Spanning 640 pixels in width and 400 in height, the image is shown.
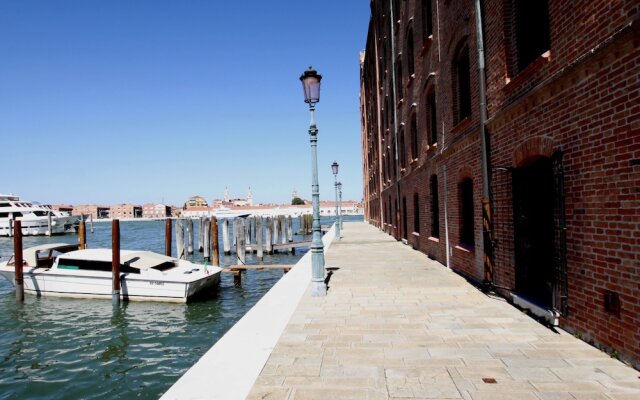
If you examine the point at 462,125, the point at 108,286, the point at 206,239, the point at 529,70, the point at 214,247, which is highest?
the point at 529,70

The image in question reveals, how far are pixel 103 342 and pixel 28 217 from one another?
6468 cm

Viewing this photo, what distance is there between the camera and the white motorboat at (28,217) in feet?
198

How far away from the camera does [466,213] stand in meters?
10.3

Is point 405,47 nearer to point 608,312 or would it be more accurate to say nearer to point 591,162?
point 591,162

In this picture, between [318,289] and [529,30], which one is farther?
[318,289]

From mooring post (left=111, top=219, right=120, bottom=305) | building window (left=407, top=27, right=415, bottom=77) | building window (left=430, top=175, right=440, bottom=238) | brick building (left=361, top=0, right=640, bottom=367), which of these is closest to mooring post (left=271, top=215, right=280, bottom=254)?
mooring post (left=111, top=219, right=120, bottom=305)

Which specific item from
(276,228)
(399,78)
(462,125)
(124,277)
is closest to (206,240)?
(276,228)

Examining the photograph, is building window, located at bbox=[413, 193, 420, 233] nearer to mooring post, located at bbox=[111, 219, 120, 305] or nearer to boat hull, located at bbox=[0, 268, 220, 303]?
boat hull, located at bbox=[0, 268, 220, 303]

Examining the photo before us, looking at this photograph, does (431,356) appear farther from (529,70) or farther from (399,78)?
(399,78)

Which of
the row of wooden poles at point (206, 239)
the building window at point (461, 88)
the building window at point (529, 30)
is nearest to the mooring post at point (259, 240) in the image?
the row of wooden poles at point (206, 239)

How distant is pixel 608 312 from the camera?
4484mm

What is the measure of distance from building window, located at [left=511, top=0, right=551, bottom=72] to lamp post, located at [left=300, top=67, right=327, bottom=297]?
3.95 meters

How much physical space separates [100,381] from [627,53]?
9405mm

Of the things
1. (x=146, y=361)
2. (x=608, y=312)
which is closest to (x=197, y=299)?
(x=146, y=361)
